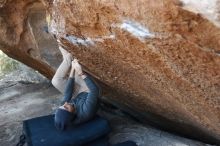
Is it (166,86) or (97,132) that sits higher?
(166,86)

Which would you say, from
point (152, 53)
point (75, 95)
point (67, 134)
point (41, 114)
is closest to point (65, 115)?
point (67, 134)

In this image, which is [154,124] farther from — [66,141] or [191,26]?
[191,26]

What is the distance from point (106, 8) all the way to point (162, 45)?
1.26ft

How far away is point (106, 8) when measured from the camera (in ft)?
8.25

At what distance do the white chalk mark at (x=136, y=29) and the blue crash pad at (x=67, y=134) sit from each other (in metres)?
1.10

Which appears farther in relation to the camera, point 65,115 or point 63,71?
point 63,71

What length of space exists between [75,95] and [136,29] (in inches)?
47.0

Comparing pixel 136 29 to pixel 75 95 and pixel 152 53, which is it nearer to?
pixel 152 53

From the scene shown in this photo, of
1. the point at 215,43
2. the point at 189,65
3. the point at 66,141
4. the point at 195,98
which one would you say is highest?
the point at 215,43

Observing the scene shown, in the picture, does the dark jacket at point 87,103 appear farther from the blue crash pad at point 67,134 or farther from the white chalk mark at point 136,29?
the white chalk mark at point 136,29

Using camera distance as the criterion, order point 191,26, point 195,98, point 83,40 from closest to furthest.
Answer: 1. point 191,26
2. point 195,98
3. point 83,40

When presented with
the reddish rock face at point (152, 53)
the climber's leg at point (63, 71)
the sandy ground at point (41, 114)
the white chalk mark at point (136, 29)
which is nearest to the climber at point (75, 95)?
the climber's leg at point (63, 71)

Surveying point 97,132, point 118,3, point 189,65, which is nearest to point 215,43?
point 189,65

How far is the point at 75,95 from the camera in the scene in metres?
3.50
